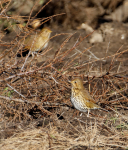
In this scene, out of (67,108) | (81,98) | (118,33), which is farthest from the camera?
(118,33)

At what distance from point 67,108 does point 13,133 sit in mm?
1621

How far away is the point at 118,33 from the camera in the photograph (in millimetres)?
10594

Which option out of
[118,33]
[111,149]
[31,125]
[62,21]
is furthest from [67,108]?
[62,21]

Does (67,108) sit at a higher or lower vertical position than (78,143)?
higher

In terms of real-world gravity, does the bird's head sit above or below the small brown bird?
above

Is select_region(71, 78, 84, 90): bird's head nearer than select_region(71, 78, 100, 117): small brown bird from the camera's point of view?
Yes

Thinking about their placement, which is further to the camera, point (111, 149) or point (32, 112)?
point (32, 112)

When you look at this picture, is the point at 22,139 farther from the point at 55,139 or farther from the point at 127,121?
the point at 127,121

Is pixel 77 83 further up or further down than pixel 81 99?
further up

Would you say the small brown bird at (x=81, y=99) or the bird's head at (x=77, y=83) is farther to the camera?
the small brown bird at (x=81, y=99)

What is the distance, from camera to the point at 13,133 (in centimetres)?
484

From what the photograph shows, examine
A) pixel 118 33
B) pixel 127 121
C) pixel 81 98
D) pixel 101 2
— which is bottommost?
pixel 127 121

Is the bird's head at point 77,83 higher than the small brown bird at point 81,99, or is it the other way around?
the bird's head at point 77,83

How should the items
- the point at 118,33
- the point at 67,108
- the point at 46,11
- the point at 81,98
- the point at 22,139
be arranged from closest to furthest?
the point at 22,139
the point at 81,98
the point at 67,108
the point at 118,33
the point at 46,11
